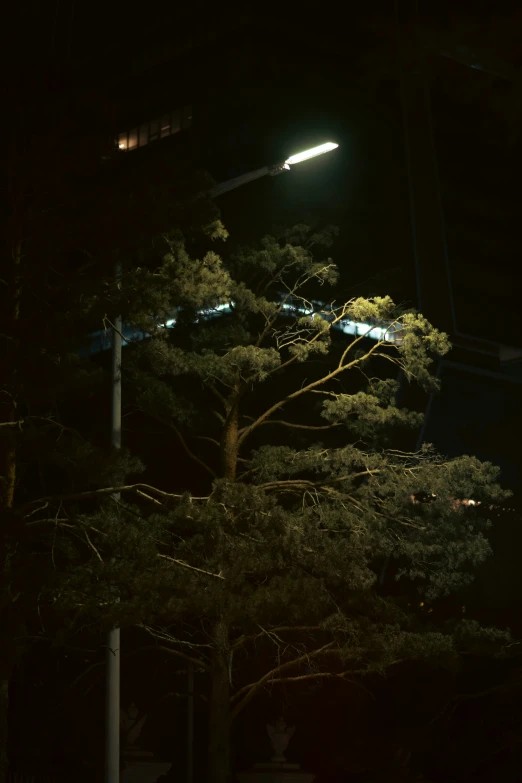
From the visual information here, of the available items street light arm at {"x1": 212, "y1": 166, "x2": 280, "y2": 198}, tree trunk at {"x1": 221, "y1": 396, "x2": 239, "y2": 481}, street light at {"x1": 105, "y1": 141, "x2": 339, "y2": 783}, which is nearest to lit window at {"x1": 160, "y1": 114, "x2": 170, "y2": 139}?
tree trunk at {"x1": 221, "y1": 396, "x2": 239, "y2": 481}

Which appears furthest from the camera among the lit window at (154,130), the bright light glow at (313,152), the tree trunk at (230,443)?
the lit window at (154,130)

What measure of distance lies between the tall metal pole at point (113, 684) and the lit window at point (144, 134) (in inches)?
1658

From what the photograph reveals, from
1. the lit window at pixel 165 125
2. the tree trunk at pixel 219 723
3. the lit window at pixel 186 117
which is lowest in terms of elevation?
the tree trunk at pixel 219 723

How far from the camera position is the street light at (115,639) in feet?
36.5

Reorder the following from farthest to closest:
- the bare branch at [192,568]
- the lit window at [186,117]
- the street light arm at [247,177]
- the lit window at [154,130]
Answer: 1. the lit window at [154,130]
2. the lit window at [186,117]
3. the street light arm at [247,177]
4. the bare branch at [192,568]

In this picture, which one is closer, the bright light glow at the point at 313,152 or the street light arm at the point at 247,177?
Result: the bright light glow at the point at 313,152

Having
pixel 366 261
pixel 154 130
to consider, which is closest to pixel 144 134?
pixel 154 130

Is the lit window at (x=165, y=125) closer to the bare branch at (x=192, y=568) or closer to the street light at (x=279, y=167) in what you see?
the street light at (x=279, y=167)

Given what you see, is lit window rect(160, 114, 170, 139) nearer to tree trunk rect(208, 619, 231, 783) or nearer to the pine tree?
the pine tree

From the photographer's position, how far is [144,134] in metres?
52.8

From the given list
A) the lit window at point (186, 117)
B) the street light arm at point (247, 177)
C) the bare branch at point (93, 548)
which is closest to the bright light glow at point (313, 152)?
the street light arm at point (247, 177)

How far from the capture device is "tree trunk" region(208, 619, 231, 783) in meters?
14.2

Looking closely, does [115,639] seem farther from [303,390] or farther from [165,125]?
[165,125]

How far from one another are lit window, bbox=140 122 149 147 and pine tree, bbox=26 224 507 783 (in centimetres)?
3662
